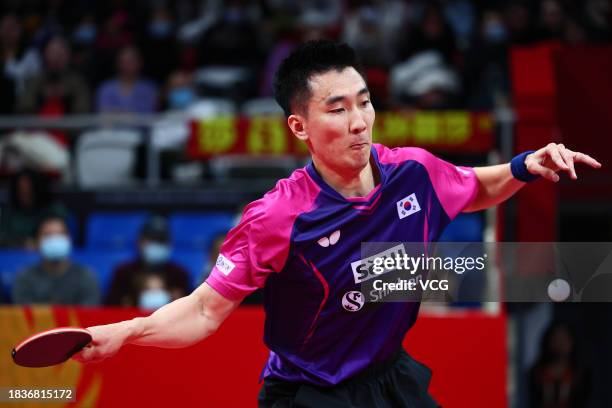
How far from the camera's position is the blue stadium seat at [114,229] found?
965 centimetres

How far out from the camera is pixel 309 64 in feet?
12.7

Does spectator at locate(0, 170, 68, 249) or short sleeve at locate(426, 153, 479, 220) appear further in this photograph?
spectator at locate(0, 170, 68, 249)

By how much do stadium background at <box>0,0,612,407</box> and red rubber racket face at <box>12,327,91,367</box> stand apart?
2.99 meters

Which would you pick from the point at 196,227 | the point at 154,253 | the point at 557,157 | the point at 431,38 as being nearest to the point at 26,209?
the point at 196,227

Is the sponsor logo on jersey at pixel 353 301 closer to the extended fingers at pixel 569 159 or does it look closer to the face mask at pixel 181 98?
the extended fingers at pixel 569 159

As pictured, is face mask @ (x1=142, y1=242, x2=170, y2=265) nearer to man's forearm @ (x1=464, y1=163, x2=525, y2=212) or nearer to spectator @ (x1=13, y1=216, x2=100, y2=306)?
spectator @ (x1=13, y1=216, x2=100, y2=306)

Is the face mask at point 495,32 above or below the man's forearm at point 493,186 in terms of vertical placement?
above

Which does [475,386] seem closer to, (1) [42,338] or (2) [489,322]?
(2) [489,322]

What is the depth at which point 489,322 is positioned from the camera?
663cm

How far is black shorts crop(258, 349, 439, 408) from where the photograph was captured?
3816 millimetres

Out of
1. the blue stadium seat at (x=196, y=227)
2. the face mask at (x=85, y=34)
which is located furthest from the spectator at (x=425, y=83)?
the face mask at (x=85, y=34)

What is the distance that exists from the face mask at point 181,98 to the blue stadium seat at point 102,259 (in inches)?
118

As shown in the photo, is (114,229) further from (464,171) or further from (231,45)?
(464,171)

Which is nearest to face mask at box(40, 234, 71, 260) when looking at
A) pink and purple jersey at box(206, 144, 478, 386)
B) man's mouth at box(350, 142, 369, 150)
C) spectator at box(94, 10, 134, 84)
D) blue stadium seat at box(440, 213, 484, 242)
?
blue stadium seat at box(440, 213, 484, 242)
